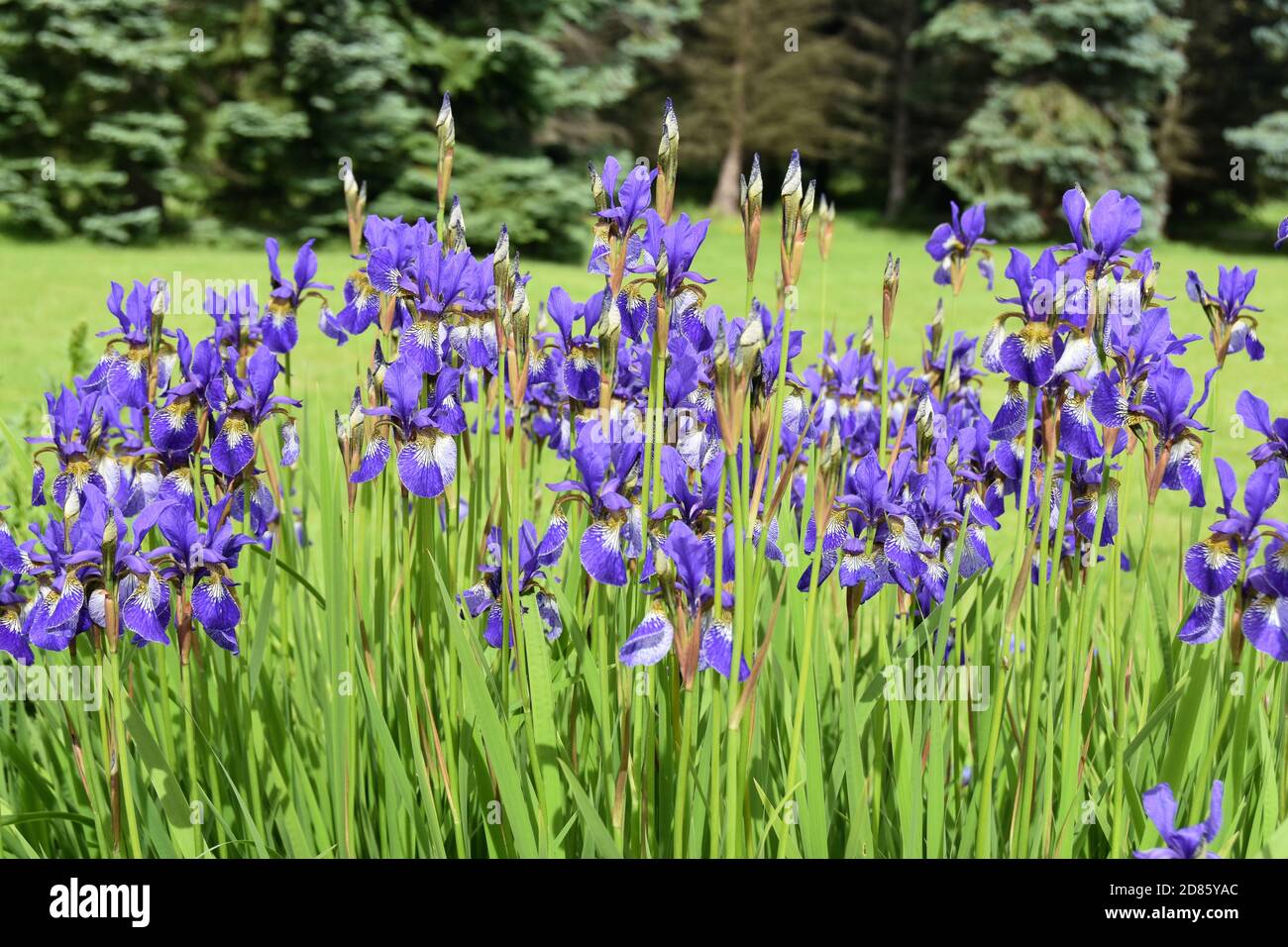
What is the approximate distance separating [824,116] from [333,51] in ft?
48.2

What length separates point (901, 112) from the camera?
2714 centimetres

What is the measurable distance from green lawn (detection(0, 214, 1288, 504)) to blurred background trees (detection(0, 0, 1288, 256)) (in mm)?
971

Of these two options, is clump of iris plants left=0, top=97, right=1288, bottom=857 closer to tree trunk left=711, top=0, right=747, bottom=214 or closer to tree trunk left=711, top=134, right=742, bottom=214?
tree trunk left=711, top=0, right=747, bottom=214

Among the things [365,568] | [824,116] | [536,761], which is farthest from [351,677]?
[824,116]

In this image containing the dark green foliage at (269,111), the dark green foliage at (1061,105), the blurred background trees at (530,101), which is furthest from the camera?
the dark green foliage at (1061,105)

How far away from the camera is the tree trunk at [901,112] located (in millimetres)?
26859

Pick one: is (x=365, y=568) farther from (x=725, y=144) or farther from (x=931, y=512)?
(x=725, y=144)

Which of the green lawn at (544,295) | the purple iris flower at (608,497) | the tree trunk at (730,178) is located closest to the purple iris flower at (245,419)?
the purple iris flower at (608,497)

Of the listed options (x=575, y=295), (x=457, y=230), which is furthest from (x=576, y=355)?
(x=575, y=295)

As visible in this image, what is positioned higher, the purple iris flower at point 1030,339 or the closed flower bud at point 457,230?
the closed flower bud at point 457,230

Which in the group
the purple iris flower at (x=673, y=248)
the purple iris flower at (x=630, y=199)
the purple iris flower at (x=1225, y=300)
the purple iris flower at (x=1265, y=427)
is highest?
the purple iris flower at (x=630, y=199)

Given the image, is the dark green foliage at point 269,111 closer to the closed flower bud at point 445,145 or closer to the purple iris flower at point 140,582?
the closed flower bud at point 445,145

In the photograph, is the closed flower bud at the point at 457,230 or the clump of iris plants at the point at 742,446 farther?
the closed flower bud at the point at 457,230

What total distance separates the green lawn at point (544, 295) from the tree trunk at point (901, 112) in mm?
4483
